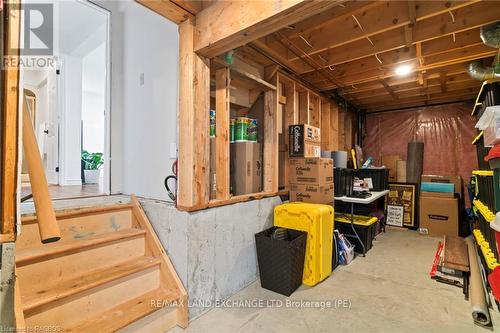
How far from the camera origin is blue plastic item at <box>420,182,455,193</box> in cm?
414

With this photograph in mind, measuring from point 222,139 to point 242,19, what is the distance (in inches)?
39.0

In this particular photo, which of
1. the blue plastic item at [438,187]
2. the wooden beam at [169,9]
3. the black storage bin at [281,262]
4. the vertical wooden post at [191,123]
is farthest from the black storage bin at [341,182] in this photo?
the wooden beam at [169,9]

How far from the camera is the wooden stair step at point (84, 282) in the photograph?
141 cm

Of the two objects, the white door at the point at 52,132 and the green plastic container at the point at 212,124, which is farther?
the white door at the point at 52,132

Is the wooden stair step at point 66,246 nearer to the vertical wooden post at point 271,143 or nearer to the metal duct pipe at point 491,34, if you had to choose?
the vertical wooden post at point 271,143

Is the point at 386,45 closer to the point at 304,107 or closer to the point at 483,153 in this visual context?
the point at 304,107

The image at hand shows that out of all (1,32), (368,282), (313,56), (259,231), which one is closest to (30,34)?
(1,32)

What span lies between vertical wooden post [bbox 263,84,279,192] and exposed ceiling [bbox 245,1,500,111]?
1.54 feet

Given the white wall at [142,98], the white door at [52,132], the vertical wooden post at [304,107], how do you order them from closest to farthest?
the white wall at [142,98] < the vertical wooden post at [304,107] < the white door at [52,132]

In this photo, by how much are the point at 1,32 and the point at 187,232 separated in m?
1.46

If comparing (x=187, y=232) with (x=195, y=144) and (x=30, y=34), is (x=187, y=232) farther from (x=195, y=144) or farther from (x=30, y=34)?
(x=30, y=34)

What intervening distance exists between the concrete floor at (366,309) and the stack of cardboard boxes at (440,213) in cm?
157

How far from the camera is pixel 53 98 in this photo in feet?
15.8

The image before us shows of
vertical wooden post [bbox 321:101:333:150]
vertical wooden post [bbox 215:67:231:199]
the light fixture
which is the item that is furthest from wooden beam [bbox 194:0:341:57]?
vertical wooden post [bbox 321:101:333:150]
